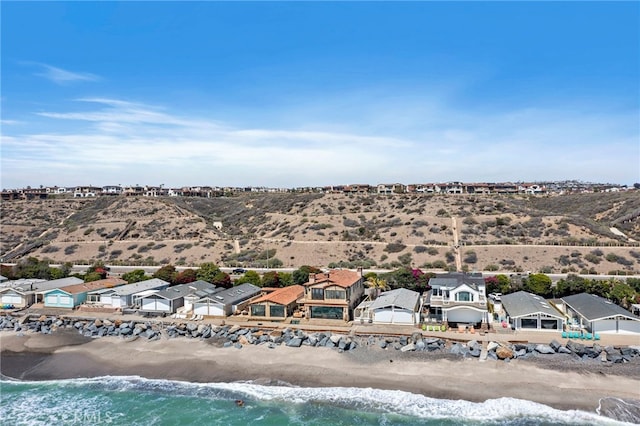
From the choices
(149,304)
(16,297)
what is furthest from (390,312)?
(16,297)

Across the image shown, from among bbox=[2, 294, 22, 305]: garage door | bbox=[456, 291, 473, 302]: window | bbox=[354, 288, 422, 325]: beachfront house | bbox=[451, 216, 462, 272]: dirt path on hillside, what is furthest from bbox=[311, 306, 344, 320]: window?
bbox=[2, 294, 22, 305]: garage door

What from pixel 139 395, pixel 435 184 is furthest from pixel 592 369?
pixel 435 184

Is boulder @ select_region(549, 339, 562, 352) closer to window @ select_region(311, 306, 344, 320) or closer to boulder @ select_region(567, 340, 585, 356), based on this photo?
boulder @ select_region(567, 340, 585, 356)

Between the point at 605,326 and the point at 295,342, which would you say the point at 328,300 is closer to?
the point at 295,342

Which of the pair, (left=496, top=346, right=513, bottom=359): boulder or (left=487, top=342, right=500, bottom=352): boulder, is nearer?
(left=496, top=346, right=513, bottom=359): boulder

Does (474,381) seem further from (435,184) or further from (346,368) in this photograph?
(435,184)

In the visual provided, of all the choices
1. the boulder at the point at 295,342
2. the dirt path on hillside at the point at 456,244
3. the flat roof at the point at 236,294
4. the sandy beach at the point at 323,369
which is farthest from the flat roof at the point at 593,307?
the flat roof at the point at 236,294

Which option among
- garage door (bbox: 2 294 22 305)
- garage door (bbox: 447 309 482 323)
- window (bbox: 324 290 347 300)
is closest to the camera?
garage door (bbox: 447 309 482 323)
